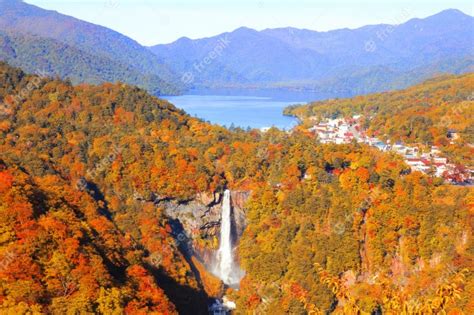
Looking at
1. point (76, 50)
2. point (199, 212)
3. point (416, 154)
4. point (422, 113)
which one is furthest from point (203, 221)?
point (76, 50)

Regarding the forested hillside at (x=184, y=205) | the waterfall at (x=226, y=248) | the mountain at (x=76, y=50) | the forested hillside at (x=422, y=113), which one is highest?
the mountain at (x=76, y=50)

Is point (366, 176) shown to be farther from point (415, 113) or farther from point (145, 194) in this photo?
point (415, 113)

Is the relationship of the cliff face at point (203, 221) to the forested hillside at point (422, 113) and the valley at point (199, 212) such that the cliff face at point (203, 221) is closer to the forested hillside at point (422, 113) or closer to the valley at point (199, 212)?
the valley at point (199, 212)

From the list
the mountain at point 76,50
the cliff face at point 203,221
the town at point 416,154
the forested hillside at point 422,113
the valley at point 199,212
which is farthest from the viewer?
the mountain at point 76,50

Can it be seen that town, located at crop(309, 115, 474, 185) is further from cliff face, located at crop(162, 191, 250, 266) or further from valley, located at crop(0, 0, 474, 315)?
cliff face, located at crop(162, 191, 250, 266)

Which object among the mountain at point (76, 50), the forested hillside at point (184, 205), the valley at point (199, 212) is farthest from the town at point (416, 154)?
the mountain at point (76, 50)

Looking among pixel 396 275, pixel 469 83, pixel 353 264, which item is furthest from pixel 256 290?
pixel 469 83

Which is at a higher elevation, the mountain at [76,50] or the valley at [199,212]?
the mountain at [76,50]

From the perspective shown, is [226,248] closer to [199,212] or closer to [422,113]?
[199,212]
